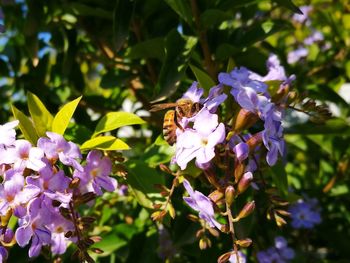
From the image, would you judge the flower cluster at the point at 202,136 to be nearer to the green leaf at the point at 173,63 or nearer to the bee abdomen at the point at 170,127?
the bee abdomen at the point at 170,127

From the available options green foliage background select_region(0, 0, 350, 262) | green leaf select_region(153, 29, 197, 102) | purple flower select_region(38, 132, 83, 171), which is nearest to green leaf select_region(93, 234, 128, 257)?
green foliage background select_region(0, 0, 350, 262)

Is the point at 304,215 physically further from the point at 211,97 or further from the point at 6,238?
the point at 6,238

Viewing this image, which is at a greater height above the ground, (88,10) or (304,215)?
(88,10)

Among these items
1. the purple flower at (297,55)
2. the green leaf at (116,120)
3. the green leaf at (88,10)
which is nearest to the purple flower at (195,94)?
the green leaf at (116,120)

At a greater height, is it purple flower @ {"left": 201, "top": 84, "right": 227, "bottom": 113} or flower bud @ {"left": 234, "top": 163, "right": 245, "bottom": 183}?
purple flower @ {"left": 201, "top": 84, "right": 227, "bottom": 113}

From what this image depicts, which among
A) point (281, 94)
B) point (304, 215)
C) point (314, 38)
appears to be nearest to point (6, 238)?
point (281, 94)

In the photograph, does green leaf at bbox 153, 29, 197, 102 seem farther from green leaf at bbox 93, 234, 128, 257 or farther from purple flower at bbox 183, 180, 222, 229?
green leaf at bbox 93, 234, 128, 257
